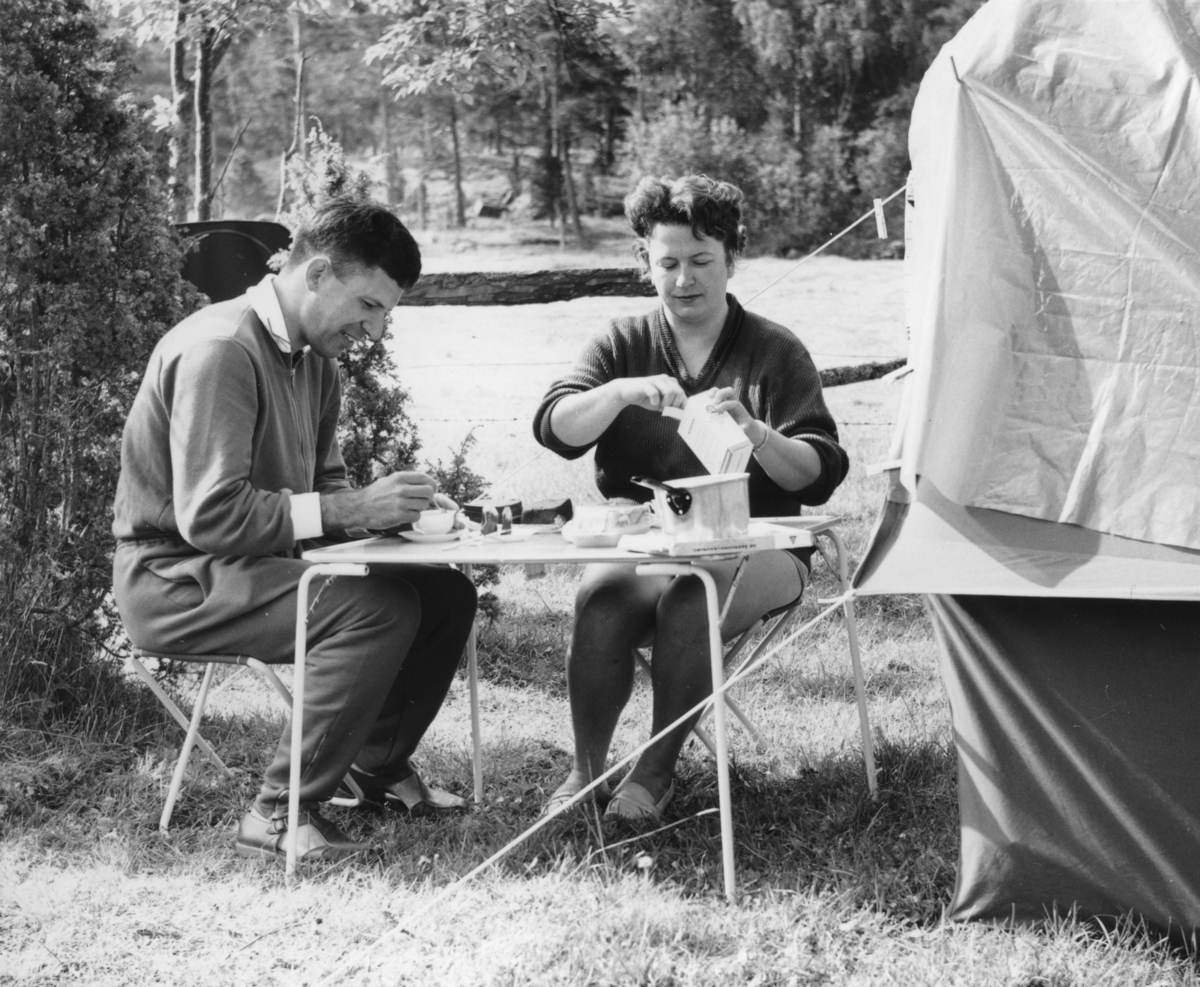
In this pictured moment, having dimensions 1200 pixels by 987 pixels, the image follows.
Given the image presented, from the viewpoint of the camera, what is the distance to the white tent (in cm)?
221

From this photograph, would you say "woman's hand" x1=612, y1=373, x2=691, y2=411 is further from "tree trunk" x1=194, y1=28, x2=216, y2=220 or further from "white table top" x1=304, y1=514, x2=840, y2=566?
"tree trunk" x1=194, y1=28, x2=216, y2=220

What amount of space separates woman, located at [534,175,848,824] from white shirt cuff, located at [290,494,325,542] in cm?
56

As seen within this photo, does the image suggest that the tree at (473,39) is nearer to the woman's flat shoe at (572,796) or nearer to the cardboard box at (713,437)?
the cardboard box at (713,437)

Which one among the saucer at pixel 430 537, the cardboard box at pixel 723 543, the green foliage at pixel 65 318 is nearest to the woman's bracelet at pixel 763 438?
the cardboard box at pixel 723 543

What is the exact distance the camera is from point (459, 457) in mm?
4473

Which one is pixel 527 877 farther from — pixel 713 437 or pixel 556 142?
pixel 556 142

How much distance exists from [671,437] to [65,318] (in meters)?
1.72

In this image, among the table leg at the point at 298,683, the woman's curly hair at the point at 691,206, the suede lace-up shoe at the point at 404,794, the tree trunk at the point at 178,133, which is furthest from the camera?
the tree trunk at the point at 178,133

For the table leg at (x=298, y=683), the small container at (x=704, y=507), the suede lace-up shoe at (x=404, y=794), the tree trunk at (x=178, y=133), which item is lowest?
the suede lace-up shoe at (x=404, y=794)

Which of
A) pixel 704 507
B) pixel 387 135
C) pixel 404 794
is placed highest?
pixel 387 135

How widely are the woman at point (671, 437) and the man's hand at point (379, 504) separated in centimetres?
40

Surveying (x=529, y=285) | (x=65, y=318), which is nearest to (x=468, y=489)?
(x=65, y=318)

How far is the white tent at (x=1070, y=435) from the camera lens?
2.21 meters

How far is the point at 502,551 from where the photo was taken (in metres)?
2.58
